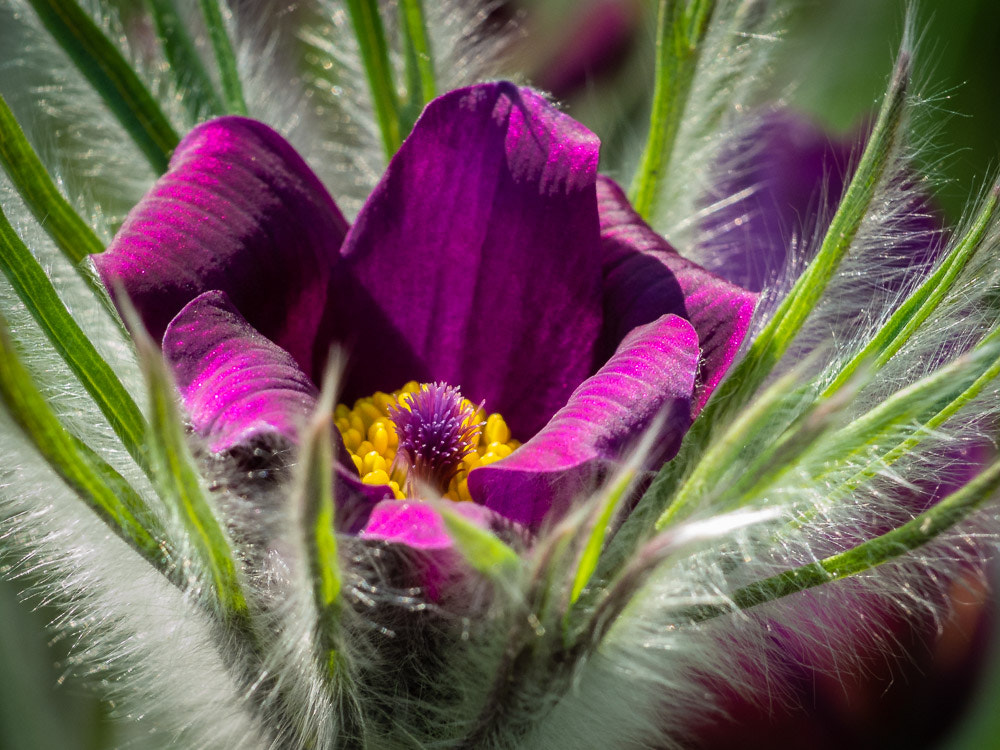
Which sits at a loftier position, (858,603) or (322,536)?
(322,536)

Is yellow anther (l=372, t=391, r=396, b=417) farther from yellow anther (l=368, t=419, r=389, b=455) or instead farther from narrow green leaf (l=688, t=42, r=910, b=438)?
narrow green leaf (l=688, t=42, r=910, b=438)

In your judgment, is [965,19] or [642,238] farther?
[965,19]

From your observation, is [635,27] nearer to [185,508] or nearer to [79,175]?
[79,175]

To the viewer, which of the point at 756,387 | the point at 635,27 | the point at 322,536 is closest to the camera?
the point at 322,536

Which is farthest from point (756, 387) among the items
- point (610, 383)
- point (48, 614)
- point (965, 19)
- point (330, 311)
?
point (48, 614)

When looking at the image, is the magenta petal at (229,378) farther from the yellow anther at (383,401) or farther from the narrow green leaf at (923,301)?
the narrow green leaf at (923,301)

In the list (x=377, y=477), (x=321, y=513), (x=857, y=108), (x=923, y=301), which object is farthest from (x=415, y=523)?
(x=857, y=108)

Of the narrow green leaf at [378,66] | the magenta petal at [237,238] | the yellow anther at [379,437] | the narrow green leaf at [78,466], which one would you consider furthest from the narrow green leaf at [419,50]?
the narrow green leaf at [78,466]
